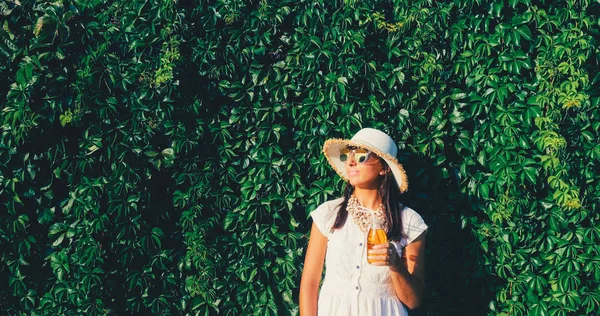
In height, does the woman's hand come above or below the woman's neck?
above

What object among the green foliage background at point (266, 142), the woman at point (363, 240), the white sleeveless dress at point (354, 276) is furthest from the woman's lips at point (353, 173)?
the green foliage background at point (266, 142)

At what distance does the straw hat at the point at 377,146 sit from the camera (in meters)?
3.49

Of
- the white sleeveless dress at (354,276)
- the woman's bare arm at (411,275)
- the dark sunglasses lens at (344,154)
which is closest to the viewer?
the woman's bare arm at (411,275)

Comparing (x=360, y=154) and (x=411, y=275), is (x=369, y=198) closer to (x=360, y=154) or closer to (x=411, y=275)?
(x=360, y=154)

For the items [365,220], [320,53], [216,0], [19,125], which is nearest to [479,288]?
[365,220]

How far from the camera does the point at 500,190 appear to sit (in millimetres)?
3881

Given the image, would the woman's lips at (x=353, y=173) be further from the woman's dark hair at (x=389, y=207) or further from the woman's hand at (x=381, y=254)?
the woman's hand at (x=381, y=254)

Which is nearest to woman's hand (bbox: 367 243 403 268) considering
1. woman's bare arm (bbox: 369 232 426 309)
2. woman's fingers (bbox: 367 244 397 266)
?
woman's fingers (bbox: 367 244 397 266)

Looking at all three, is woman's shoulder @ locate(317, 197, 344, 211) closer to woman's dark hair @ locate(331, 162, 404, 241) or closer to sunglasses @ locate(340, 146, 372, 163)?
woman's dark hair @ locate(331, 162, 404, 241)

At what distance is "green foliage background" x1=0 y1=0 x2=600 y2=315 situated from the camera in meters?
3.89

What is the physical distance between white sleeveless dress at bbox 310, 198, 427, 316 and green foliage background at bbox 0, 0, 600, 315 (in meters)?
0.41

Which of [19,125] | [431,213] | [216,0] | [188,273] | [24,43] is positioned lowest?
[188,273]

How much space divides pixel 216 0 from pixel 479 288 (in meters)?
2.39

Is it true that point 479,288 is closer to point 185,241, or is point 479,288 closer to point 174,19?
point 185,241
